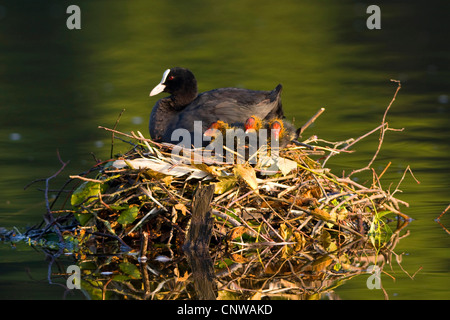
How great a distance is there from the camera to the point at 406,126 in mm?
10914

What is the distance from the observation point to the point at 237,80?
13797 mm

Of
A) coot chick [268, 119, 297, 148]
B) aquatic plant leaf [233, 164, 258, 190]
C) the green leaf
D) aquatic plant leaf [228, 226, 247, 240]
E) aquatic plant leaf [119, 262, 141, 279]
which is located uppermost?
coot chick [268, 119, 297, 148]

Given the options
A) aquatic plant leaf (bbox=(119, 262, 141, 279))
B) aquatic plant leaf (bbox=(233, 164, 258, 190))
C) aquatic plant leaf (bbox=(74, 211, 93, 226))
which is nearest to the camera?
aquatic plant leaf (bbox=(119, 262, 141, 279))

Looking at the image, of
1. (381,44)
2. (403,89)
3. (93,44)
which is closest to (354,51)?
(381,44)

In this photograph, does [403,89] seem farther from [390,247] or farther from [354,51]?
[390,247]

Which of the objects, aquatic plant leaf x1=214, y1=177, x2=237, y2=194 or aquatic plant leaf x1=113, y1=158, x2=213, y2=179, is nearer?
aquatic plant leaf x1=214, y1=177, x2=237, y2=194

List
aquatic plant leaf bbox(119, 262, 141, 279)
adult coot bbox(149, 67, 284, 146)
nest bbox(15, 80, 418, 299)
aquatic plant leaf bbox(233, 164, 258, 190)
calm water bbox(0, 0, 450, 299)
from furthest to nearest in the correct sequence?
adult coot bbox(149, 67, 284, 146) < calm water bbox(0, 0, 450, 299) < aquatic plant leaf bbox(233, 164, 258, 190) < nest bbox(15, 80, 418, 299) < aquatic plant leaf bbox(119, 262, 141, 279)

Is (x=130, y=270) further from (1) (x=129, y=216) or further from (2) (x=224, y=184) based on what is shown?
(2) (x=224, y=184)

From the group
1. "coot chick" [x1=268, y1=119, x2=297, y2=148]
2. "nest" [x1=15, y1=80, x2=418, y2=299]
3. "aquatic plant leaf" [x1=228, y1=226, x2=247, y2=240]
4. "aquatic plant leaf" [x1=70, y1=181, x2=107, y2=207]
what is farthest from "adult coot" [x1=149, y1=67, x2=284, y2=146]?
"aquatic plant leaf" [x1=228, y1=226, x2=247, y2=240]

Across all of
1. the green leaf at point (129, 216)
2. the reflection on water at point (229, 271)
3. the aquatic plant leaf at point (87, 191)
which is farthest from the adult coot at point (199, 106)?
the reflection on water at point (229, 271)

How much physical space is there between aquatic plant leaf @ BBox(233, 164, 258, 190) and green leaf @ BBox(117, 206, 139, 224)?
822mm

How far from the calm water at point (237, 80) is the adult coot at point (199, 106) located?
1268mm

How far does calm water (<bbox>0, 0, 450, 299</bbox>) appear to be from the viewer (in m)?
7.21

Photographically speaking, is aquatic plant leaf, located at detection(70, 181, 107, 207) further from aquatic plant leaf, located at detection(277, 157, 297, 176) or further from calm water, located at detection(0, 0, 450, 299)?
aquatic plant leaf, located at detection(277, 157, 297, 176)
